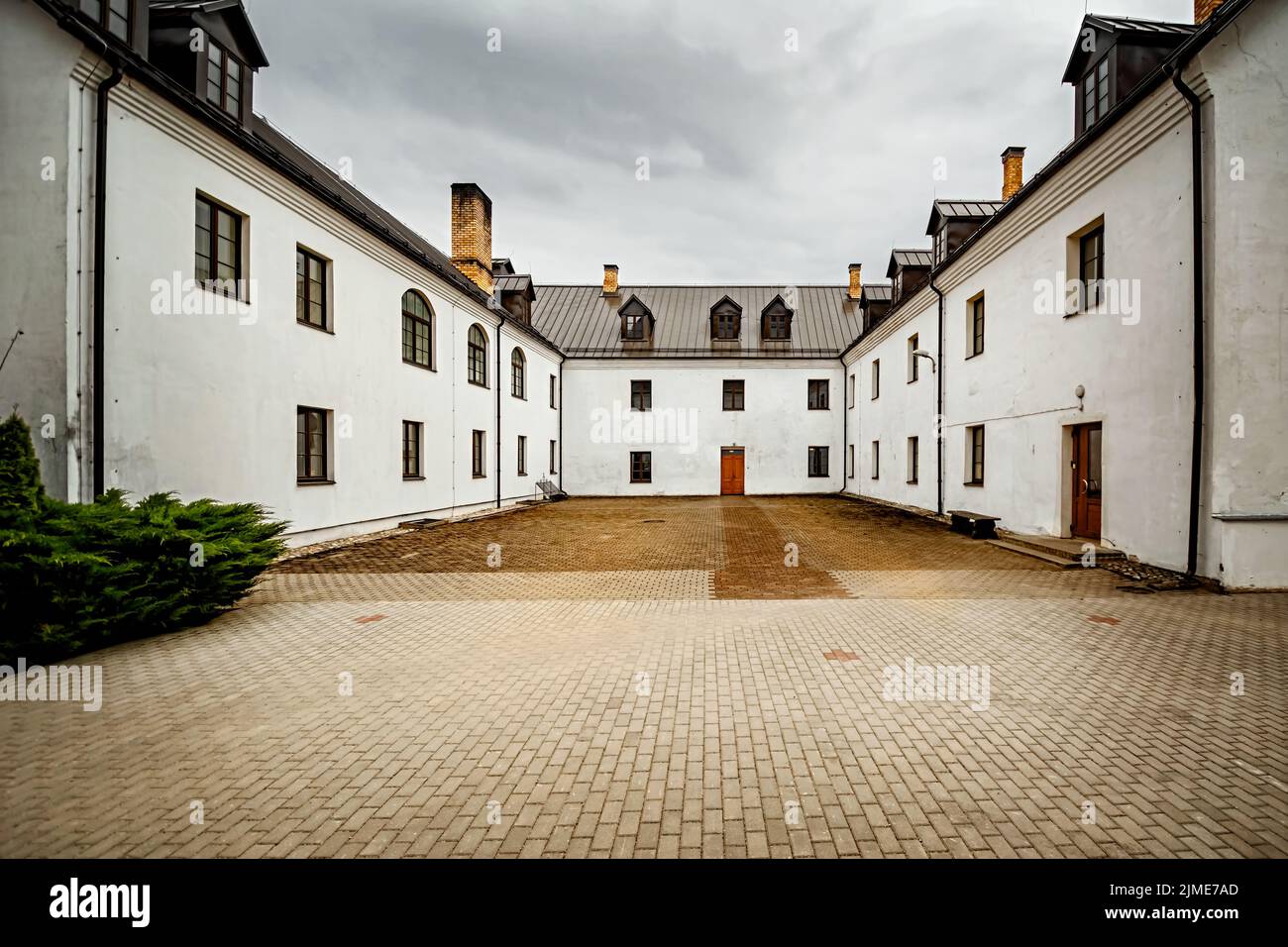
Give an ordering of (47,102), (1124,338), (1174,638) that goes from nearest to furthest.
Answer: (1174,638) < (47,102) < (1124,338)

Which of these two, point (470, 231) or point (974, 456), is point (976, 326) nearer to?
point (974, 456)

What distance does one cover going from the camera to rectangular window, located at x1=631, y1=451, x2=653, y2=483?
99.1 feet

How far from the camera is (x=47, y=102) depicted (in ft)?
25.1

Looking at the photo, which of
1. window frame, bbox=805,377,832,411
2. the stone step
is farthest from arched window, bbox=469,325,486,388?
window frame, bbox=805,377,832,411

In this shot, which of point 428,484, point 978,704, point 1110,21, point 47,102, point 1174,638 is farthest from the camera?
point 428,484

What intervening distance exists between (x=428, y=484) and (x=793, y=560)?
1060 cm

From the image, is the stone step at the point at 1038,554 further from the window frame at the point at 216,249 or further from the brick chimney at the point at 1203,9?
the window frame at the point at 216,249

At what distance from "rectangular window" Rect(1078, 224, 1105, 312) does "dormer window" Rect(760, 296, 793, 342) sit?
19934mm

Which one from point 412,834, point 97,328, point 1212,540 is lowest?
point 412,834

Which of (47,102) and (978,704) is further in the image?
(47,102)

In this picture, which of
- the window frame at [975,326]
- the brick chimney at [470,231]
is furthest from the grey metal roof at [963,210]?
the brick chimney at [470,231]

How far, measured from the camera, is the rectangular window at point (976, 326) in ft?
50.8
